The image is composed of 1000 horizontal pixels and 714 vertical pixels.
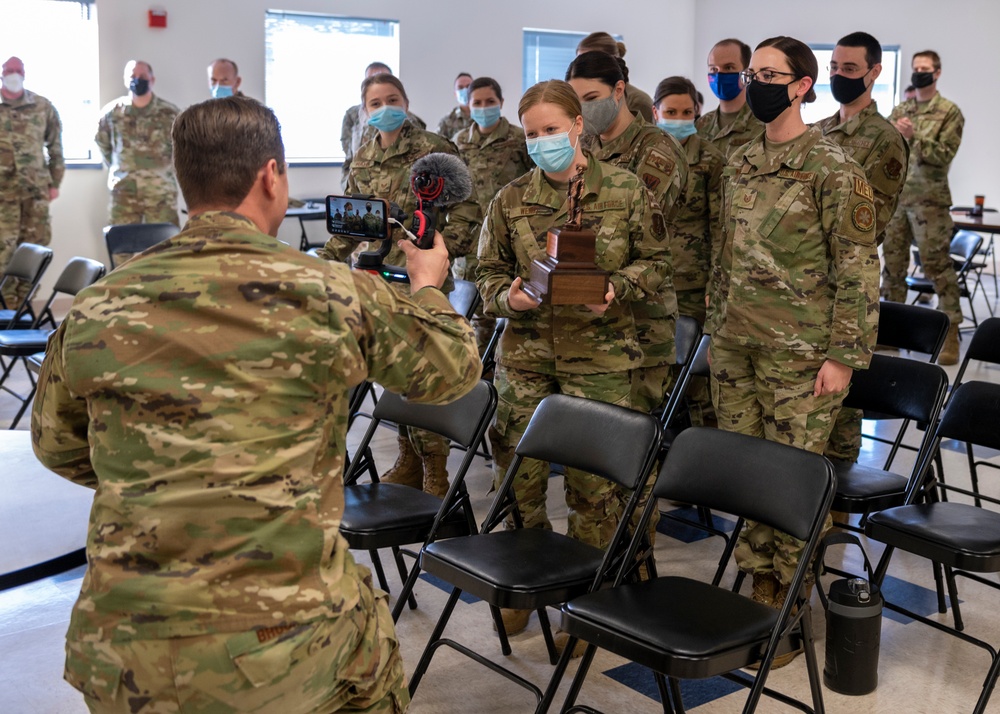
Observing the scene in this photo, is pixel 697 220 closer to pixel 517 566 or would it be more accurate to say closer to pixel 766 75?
pixel 766 75

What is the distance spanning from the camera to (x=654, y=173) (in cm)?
412

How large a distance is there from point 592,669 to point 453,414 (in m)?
0.88

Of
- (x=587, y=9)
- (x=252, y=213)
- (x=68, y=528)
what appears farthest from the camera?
(x=587, y=9)

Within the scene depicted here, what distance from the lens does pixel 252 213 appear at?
5.55 feet

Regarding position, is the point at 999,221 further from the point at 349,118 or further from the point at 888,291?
the point at 349,118

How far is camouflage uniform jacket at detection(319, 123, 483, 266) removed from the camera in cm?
453

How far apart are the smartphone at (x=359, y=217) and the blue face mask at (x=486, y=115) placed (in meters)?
5.06

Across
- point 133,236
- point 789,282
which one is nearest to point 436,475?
point 789,282

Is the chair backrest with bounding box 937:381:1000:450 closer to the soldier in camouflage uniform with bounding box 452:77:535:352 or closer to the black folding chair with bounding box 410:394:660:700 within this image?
the black folding chair with bounding box 410:394:660:700

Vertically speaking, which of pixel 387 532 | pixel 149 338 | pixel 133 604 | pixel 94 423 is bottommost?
pixel 387 532

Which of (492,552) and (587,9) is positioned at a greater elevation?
(587,9)

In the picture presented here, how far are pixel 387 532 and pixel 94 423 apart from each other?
4.78ft

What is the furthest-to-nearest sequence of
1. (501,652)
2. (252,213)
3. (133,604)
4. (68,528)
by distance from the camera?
(501,652)
(68,528)
(252,213)
(133,604)

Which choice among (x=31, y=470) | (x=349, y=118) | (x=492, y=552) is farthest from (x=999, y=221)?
(x=31, y=470)
